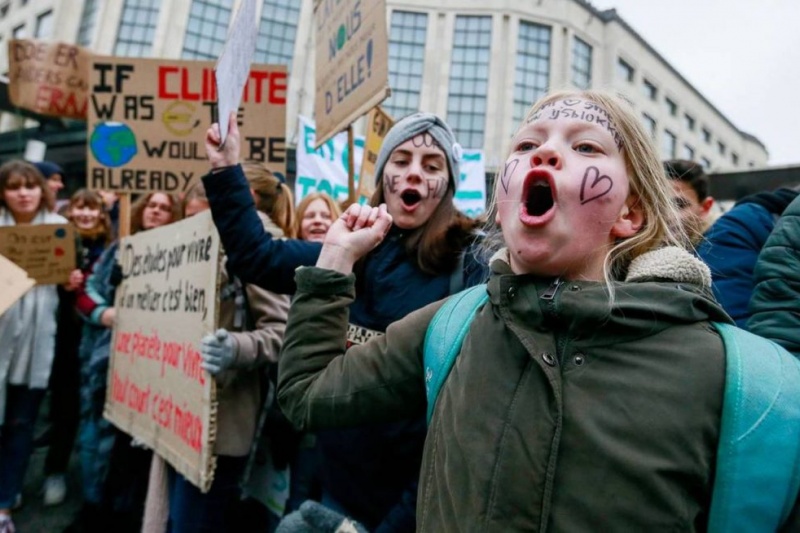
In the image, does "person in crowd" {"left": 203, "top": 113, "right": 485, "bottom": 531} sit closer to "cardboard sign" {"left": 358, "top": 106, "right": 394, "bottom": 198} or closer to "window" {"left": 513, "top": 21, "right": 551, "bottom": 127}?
"cardboard sign" {"left": 358, "top": 106, "right": 394, "bottom": 198}

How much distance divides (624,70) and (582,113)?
32276 mm

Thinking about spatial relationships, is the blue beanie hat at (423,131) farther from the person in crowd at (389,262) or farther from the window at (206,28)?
the window at (206,28)

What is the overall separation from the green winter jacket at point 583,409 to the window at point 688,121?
125ft

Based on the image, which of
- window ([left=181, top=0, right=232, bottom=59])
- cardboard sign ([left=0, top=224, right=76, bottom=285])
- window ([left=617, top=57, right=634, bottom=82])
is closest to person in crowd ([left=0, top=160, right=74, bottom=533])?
cardboard sign ([left=0, top=224, right=76, bottom=285])

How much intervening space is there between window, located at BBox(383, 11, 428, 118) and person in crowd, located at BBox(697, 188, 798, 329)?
2230 centimetres

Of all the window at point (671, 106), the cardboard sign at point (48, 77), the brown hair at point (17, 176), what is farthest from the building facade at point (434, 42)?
the brown hair at point (17, 176)

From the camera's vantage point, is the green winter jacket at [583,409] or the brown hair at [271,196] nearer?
the green winter jacket at [583,409]

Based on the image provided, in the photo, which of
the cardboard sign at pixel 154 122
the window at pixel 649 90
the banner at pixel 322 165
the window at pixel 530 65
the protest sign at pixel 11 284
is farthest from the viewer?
the window at pixel 649 90

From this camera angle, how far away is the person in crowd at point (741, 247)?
5.11 feet

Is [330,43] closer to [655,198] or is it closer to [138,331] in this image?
[138,331]

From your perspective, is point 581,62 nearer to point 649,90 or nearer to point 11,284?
point 649,90

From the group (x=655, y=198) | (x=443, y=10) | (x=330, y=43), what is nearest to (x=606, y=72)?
(x=443, y=10)

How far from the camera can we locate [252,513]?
2699 millimetres

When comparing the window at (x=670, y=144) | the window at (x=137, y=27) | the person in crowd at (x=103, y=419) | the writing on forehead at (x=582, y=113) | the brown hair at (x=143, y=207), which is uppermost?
the window at (x=137, y=27)
